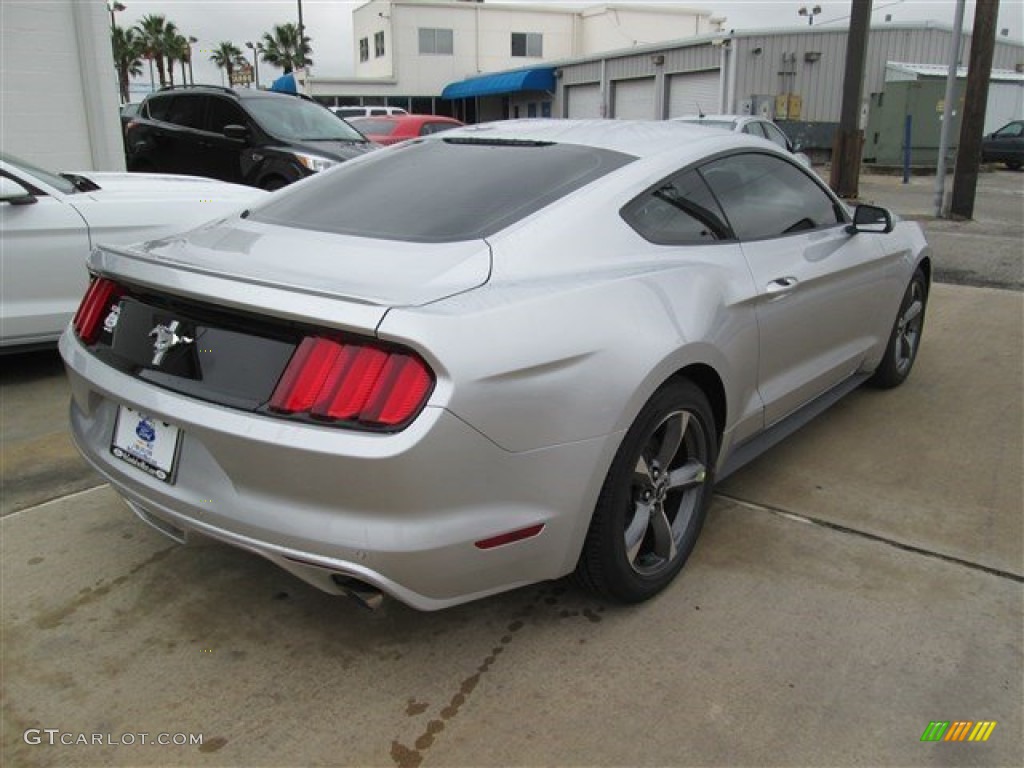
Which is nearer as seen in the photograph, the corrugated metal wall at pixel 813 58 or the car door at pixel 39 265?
the car door at pixel 39 265

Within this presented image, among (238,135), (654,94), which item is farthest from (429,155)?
(654,94)

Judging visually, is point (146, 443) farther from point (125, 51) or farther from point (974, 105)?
point (125, 51)

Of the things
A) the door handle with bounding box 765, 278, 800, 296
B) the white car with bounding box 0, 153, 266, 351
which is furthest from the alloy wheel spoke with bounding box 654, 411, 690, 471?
the white car with bounding box 0, 153, 266, 351

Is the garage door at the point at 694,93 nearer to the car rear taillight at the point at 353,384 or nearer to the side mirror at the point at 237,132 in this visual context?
the side mirror at the point at 237,132

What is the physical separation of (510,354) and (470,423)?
0.21m

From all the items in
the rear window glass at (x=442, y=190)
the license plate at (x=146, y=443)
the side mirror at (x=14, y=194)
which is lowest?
the license plate at (x=146, y=443)

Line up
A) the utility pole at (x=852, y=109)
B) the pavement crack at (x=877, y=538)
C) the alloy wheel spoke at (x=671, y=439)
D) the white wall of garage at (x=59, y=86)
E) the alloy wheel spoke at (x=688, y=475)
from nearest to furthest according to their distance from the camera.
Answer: the alloy wheel spoke at (x=671, y=439) < the alloy wheel spoke at (x=688, y=475) < the pavement crack at (x=877, y=538) < the white wall of garage at (x=59, y=86) < the utility pole at (x=852, y=109)

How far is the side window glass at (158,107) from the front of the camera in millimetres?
11273

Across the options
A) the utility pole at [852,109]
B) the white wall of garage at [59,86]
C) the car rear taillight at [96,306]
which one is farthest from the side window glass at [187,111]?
the utility pole at [852,109]

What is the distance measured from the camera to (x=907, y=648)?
2.65m

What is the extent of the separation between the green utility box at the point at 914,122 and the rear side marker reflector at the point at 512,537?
2526 cm

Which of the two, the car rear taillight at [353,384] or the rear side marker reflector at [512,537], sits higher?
the car rear taillight at [353,384]

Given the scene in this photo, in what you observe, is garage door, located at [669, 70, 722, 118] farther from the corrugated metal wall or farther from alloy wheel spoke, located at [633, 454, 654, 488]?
alloy wheel spoke, located at [633, 454, 654, 488]

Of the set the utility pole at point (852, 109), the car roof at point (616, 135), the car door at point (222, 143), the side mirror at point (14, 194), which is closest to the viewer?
the car roof at point (616, 135)
